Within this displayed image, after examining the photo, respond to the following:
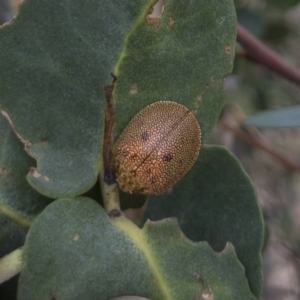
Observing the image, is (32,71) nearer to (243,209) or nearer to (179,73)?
(179,73)

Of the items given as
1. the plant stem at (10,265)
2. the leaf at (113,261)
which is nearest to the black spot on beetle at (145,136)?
the leaf at (113,261)

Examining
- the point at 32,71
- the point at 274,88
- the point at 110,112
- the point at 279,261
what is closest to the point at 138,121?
the point at 110,112

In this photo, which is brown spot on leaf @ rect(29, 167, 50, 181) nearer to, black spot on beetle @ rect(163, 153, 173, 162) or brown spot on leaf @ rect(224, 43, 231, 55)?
black spot on beetle @ rect(163, 153, 173, 162)

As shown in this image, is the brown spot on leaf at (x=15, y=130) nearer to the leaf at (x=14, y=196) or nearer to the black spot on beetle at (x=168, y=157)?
the leaf at (x=14, y=196)

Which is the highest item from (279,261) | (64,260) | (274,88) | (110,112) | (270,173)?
(110,112)

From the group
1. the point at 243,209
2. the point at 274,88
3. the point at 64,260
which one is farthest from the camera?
the point at 274,88

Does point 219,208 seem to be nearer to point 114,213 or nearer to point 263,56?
point 114,213
